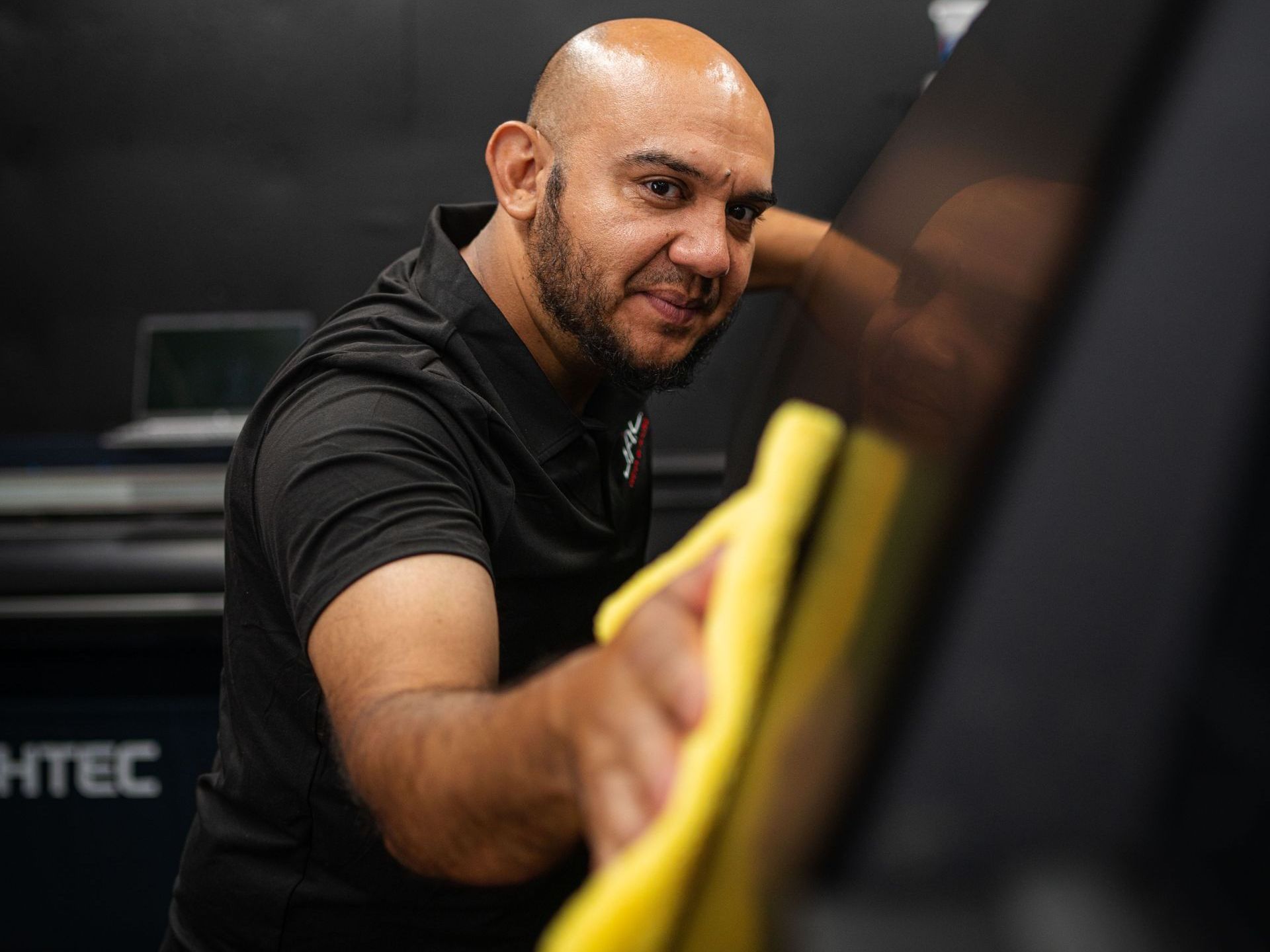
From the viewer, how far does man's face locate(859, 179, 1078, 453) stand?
46 centimetres

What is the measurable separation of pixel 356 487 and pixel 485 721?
33cm

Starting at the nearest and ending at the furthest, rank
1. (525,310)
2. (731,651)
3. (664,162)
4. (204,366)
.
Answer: (731,651) → (664,162) → (525,310) → (204,366)

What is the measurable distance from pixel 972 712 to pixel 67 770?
1786 millimetres

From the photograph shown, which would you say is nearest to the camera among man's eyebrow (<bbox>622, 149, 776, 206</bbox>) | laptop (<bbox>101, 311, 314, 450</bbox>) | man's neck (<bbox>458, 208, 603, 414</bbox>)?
man's eyebrow (<bbox>622, 149, 776, 206</bbox>)

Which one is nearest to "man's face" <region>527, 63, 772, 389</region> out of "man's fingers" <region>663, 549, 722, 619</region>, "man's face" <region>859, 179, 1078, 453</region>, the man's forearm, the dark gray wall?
"man's face" <region>859, 179, 1078, 453</region>

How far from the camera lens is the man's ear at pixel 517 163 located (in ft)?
4.15

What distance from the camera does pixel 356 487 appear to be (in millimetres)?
809

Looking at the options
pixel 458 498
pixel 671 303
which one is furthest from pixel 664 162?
pixel 458 498

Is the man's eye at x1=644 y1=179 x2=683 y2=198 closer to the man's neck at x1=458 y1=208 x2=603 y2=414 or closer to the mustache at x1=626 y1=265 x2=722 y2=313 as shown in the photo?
the mustache at x1=626 y1=265 x2=722 y2=313

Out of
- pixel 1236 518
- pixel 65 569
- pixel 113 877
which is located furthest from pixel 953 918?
pixel 113 877

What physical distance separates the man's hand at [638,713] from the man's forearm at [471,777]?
3 cm

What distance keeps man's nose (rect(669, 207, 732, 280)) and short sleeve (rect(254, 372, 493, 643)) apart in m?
0.33

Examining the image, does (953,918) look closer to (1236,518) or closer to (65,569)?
(1236,518)

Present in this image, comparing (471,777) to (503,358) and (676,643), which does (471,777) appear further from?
(503,358)
